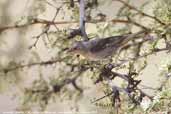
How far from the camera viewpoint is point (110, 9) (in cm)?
87

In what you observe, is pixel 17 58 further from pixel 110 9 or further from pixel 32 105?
pixel 110 9

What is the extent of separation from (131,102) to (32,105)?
0.28 m

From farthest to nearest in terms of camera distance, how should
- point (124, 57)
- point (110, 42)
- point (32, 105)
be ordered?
point (32, 105), point (124, 57), point (110, 42)

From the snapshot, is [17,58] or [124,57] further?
[17,58]

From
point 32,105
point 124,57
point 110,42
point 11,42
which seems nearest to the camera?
point 110,42

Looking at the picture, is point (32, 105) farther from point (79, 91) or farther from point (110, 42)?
point (110, 42)

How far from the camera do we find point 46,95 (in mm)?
849

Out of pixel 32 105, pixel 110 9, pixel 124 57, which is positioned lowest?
pixel 32 105

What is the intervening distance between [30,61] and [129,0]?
282 millimetres

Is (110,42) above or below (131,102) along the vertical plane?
above

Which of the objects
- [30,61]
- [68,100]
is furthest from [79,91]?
[30,61]

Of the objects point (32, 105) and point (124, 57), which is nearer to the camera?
point (124, 57)

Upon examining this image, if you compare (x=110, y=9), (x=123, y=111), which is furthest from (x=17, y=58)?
(x=123, y=111)

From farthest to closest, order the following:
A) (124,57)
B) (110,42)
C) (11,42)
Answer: (11,42)
(124,57)
(110,42)
